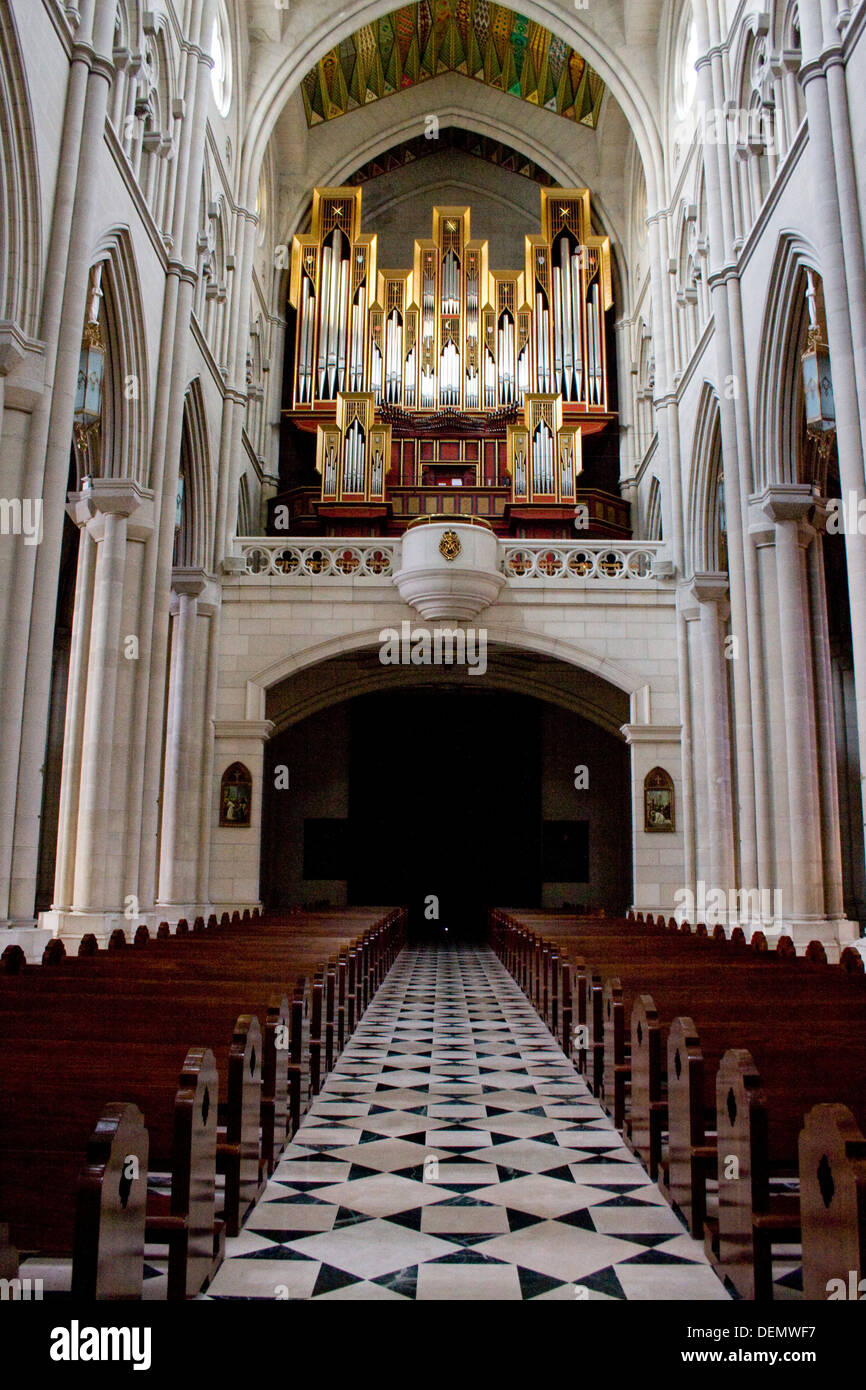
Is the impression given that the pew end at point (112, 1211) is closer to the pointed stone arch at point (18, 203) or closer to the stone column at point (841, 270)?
the stone column at point (841, 270)

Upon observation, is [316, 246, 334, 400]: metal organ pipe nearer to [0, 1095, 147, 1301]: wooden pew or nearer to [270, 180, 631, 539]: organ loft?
[270, 180, 631, 539]: organ loft

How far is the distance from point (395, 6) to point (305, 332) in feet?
20.2

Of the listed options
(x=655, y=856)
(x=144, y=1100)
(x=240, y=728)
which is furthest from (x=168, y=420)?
(x=144, y=1100)

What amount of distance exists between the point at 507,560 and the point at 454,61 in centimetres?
1422

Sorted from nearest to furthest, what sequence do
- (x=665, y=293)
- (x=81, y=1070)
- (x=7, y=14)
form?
1. (x=81, y=1070)
2. (x=7, y=14)
3. (x=665, y=293)

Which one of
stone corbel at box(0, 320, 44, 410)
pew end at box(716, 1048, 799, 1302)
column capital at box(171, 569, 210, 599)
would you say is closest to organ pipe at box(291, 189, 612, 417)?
column capital at box(171, 569, 210, 599)

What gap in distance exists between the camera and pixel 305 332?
72.4 ft

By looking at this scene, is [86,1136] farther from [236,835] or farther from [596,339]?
[596,339]

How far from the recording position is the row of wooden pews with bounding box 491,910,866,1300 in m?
2.49

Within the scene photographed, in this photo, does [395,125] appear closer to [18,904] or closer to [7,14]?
[7,14]

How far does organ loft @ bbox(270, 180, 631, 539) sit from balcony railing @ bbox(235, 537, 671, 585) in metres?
3.41

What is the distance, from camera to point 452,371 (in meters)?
22.0
